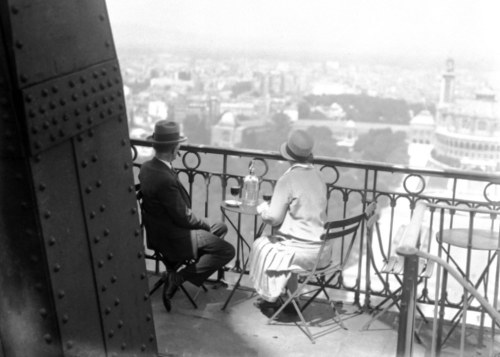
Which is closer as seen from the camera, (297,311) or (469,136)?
(297,311)

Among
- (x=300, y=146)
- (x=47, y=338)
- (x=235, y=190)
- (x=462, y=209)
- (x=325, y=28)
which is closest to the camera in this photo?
(x=47, y=338)

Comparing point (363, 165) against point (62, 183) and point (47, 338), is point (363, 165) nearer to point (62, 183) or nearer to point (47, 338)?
point (62, 183)

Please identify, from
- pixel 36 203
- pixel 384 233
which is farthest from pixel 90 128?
pixel 384 233

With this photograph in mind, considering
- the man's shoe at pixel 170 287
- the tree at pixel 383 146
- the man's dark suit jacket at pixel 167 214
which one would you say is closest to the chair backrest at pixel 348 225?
the man's dark suit jacket at pixel 167 214

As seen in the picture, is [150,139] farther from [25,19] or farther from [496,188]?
[25,19]

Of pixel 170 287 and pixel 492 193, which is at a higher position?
pixel 492 193

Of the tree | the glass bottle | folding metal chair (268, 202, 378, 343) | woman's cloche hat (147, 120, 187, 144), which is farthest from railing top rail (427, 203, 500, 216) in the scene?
the tree

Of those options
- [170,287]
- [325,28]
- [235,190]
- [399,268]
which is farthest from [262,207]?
[325,28]

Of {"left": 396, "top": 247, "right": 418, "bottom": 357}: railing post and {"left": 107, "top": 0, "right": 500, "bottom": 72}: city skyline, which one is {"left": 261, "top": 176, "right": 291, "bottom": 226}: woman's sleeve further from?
{"left": 107, "top": 0, "right": 500, "bottom": 72}: city skyline
